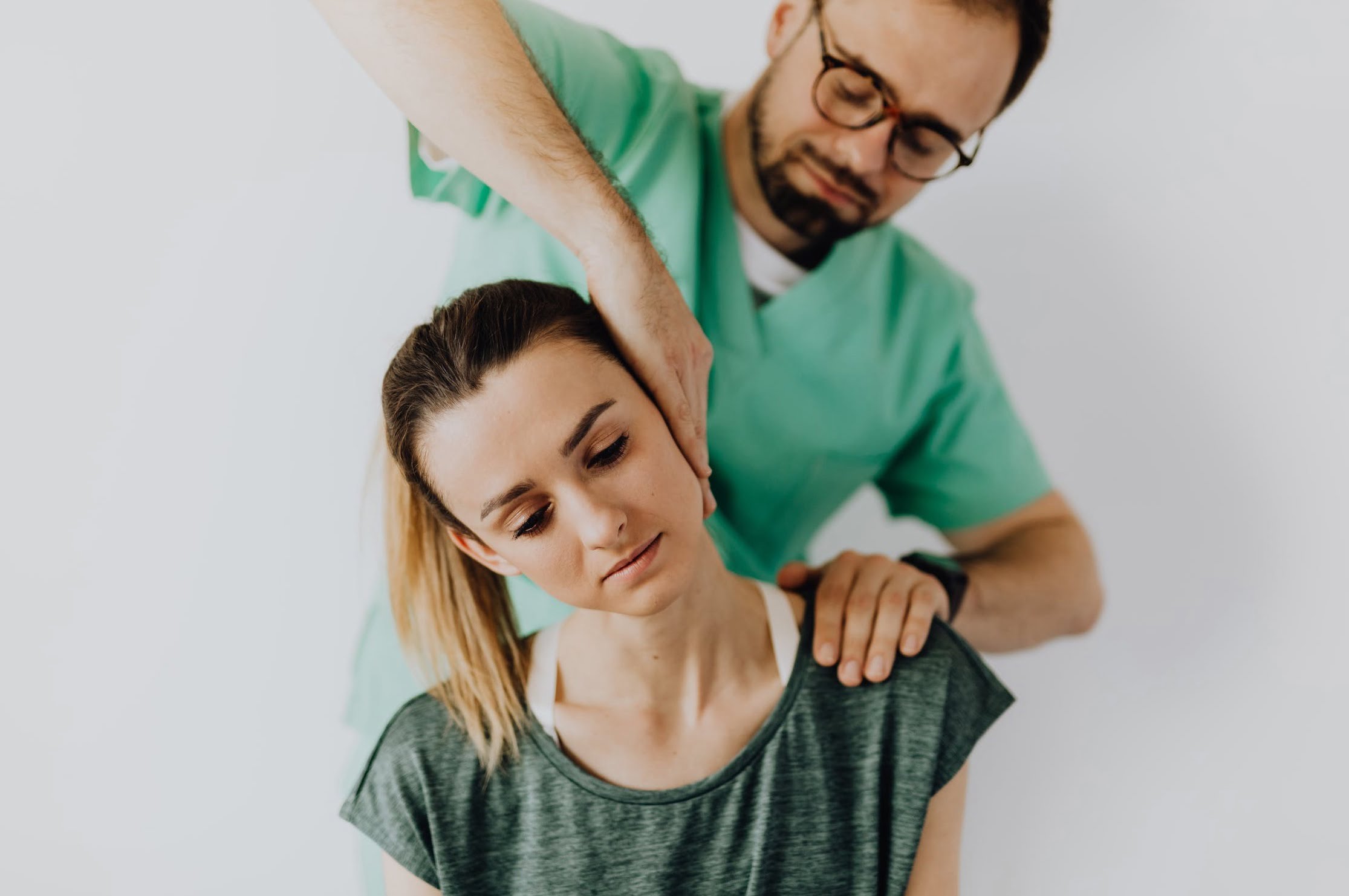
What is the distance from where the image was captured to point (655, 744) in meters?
0.98

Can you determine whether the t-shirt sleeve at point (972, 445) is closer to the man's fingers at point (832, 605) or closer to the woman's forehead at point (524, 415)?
the man's fingers at point (832, 605)

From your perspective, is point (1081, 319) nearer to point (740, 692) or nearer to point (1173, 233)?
point (1173, 233)

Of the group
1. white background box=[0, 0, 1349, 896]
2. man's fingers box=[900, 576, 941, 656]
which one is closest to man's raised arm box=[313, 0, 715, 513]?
man's fingers box=[900, 576, 941, 656]

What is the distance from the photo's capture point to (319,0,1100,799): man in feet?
2.68

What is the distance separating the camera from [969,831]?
1.51m

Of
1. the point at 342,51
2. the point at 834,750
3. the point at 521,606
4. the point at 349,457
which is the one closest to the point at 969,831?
the point at 834,750

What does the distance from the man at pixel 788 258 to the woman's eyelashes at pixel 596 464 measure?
0.05 metres

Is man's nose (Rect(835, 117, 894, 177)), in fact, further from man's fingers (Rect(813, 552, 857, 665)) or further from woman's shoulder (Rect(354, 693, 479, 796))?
woman's shoulder (Rect(354, 693, 479, 796))

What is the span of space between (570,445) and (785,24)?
0.59 metres

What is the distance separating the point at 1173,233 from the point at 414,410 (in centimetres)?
107

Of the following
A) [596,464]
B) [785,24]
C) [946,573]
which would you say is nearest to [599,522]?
[596,464]

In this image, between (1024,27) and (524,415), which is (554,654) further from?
(1024,27)

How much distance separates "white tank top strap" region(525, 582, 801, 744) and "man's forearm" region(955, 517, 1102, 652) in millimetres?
243

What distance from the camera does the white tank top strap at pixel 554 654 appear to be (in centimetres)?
99
